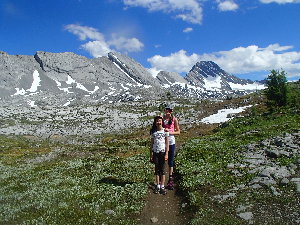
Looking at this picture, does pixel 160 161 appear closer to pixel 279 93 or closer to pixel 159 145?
pixel 159 145

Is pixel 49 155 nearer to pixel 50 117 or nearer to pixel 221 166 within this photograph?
pixel 221 166

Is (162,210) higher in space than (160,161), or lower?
lower

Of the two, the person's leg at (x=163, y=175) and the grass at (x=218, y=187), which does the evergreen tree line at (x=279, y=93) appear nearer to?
the grass at (x=218, y=187)

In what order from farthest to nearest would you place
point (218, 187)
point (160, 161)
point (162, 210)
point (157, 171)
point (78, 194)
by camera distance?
point (78, 194) → point (157, 171) → point (160, 161) → point (218, 187) → point (162, 210)

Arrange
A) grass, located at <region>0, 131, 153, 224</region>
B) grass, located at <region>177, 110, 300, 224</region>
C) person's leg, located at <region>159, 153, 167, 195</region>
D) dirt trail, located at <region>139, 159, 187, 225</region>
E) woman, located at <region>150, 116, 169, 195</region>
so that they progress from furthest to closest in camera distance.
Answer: person's leg, located at <region>159, 153, 167, 195</region> < woman, located at <region>150, 116, 169, 195</region> < grass, located at <region>0, 131, 153, 224</region> < dirt trail, located at <region>139, 159, 187, 225</region> < grass, located at <region>177, 110, 300, 224</region>

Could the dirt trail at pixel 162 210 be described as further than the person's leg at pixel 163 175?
No

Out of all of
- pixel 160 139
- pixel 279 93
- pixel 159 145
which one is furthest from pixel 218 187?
pixel 279 93

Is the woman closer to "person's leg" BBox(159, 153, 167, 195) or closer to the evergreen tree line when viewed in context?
"person's leg" BBox(159, 153, 167, 195)

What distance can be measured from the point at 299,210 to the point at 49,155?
3890 centimetres

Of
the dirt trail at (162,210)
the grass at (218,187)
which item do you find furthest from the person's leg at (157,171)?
the grass at (218,187)

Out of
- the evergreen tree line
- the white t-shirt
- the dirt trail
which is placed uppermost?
the evergreen tree line

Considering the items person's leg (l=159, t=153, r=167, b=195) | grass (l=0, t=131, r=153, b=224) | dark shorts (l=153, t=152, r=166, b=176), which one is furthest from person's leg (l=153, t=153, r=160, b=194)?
grass (l=0, t=131, r=153, b=224)

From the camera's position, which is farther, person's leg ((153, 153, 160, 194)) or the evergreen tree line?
the evergreen tree line

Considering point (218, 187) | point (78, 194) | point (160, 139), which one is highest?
Answer: point (160, 139)
